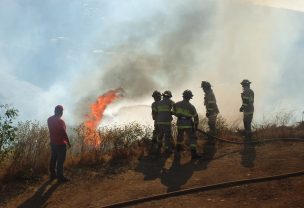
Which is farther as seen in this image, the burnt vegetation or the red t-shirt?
the burnt vegetation

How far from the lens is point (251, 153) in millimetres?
12203

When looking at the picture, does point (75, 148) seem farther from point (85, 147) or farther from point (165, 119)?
point (165, 119)

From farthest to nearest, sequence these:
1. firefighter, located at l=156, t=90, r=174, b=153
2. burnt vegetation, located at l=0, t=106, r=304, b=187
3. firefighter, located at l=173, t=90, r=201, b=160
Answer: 1. firefighter, located at l=156, t=90, r=174, b=153
2. firefighter, located at l=173, t=90, r=201, b=160
3. burnt vegetation, located at l=0, t=106, r=304, b=187

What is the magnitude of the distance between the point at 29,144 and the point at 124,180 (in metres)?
2.99

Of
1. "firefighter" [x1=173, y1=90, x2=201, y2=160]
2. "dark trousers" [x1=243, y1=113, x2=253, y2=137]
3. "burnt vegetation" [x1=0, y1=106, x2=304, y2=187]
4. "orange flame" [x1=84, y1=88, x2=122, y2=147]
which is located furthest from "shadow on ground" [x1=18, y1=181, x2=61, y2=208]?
"dark trousers" [x1=243, y1=113, x2=253, y2=137]

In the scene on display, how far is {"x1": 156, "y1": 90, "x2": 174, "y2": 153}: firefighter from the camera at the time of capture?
41.4ft

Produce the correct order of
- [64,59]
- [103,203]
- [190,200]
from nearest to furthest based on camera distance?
[190,200]
[103,203]
[64,59]

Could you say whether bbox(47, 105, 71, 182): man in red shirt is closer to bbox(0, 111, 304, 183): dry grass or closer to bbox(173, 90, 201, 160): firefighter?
bbox(0, 111, 304, 183): dry grass

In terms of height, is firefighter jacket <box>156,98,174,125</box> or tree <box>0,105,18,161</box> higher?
firefighter jacket <box>156,98,174,125</box>

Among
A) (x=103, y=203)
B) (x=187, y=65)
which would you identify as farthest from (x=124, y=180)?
(x=187, y=65)

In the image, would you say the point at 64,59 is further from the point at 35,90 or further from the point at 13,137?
the point at 13,137

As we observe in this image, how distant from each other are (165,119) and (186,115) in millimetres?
766

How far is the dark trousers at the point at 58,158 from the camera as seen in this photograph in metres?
10.9

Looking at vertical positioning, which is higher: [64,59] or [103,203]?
[64,59]
